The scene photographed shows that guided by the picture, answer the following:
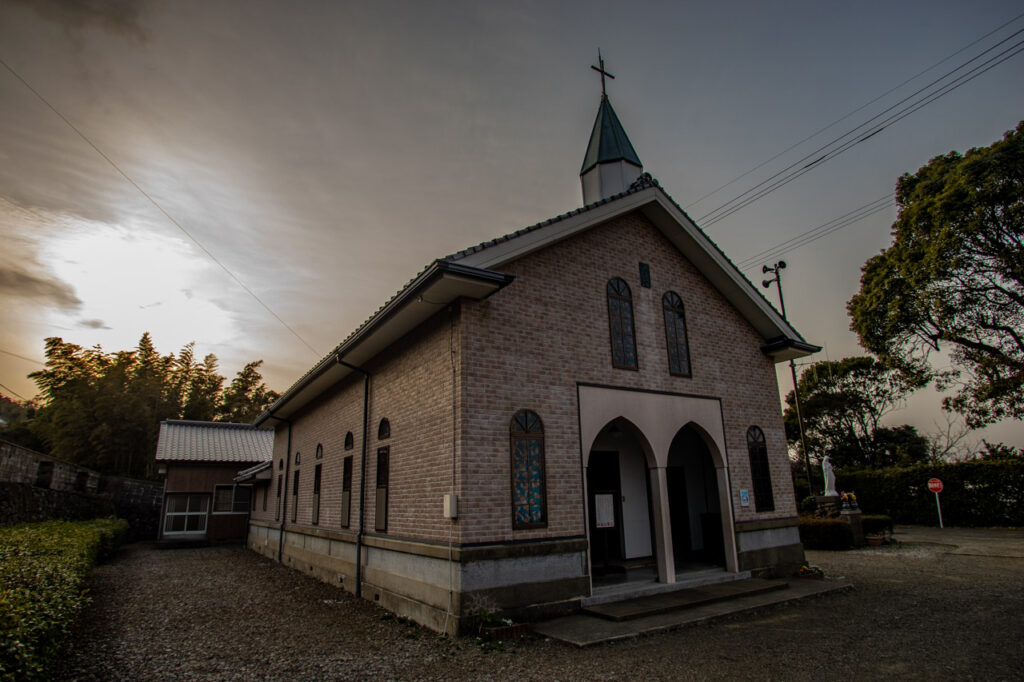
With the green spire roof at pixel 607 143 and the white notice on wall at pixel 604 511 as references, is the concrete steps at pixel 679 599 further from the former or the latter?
the green spire roof at pixel 607 143

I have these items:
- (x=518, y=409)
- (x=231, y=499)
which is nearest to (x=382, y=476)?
(x=518, y=409)

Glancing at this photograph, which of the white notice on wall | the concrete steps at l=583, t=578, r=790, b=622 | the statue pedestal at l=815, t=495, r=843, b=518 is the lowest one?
the concrete steps at l=583, t=578, r=790, b=622

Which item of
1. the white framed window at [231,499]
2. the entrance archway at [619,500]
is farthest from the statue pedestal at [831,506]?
the white framed window at [231,499]

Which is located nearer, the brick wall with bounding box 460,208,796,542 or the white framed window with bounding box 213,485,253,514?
the brick wall with bounding box 460,208,796,542

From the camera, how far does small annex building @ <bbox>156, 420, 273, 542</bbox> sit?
82.7 ft

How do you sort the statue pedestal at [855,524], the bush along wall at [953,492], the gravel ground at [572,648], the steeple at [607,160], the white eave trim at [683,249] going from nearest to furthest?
the gravel ground at [572,648]
the white eave trim at [683,249]
the steeple at [607,160]
the statue pedestal at [855,524]
the bush along wall at [953,492]

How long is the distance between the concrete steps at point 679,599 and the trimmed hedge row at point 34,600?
622 centimetres

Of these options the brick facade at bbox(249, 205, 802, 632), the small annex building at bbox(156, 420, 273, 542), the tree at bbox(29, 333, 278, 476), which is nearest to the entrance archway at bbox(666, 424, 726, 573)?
the brick facade at bbox(249, 205, 802, 632)

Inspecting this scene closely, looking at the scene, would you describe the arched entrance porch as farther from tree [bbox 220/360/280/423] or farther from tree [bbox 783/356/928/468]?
tree [bbox 220/360/280/423]

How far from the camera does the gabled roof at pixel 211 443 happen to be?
85.3ft

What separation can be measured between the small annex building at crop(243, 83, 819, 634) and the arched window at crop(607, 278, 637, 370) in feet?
0.12

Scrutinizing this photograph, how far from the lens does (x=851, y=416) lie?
36.1m

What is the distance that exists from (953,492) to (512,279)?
957 inches

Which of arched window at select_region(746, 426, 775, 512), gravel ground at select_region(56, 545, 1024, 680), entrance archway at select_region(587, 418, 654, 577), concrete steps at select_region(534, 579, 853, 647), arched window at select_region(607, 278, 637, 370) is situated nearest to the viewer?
gravel ground at select_region(56, 545, 1024, 680)
